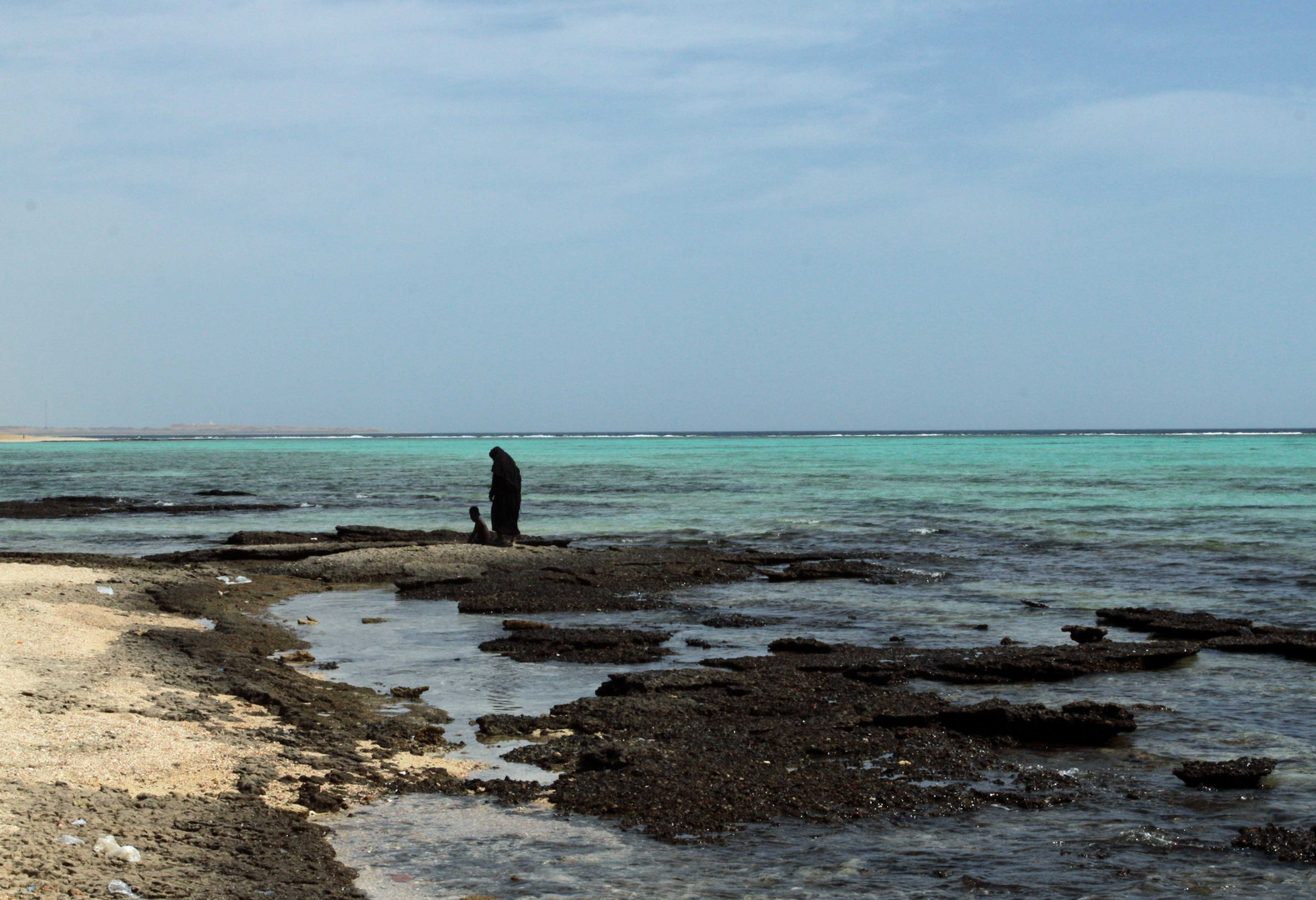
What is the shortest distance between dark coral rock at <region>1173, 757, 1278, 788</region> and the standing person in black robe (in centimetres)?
1471

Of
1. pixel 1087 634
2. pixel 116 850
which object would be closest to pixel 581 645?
pixel 1087 634

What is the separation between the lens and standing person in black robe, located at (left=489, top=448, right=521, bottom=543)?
20.8 meters

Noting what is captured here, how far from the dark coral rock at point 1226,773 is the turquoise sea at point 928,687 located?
0.12 metres

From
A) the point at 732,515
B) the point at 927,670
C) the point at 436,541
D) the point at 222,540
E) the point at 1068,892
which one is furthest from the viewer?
the point at 732,515

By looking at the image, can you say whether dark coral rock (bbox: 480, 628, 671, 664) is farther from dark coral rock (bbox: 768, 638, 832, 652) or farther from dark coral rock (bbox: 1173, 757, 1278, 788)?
dark coral rock (bbox: 1173, 757, 1278, 788)

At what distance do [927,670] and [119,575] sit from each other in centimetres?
1180

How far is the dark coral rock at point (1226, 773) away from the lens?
285 inches

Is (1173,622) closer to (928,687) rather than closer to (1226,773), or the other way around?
(928,687)

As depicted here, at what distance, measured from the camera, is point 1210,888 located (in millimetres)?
5664

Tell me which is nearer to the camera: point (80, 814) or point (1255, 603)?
point (80, 814)

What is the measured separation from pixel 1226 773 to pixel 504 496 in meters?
15.2

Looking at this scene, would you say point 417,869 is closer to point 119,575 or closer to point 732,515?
point 119,575

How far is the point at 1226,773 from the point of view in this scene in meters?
7.26

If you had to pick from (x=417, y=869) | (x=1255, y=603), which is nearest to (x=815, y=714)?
(x=417, y=869)
